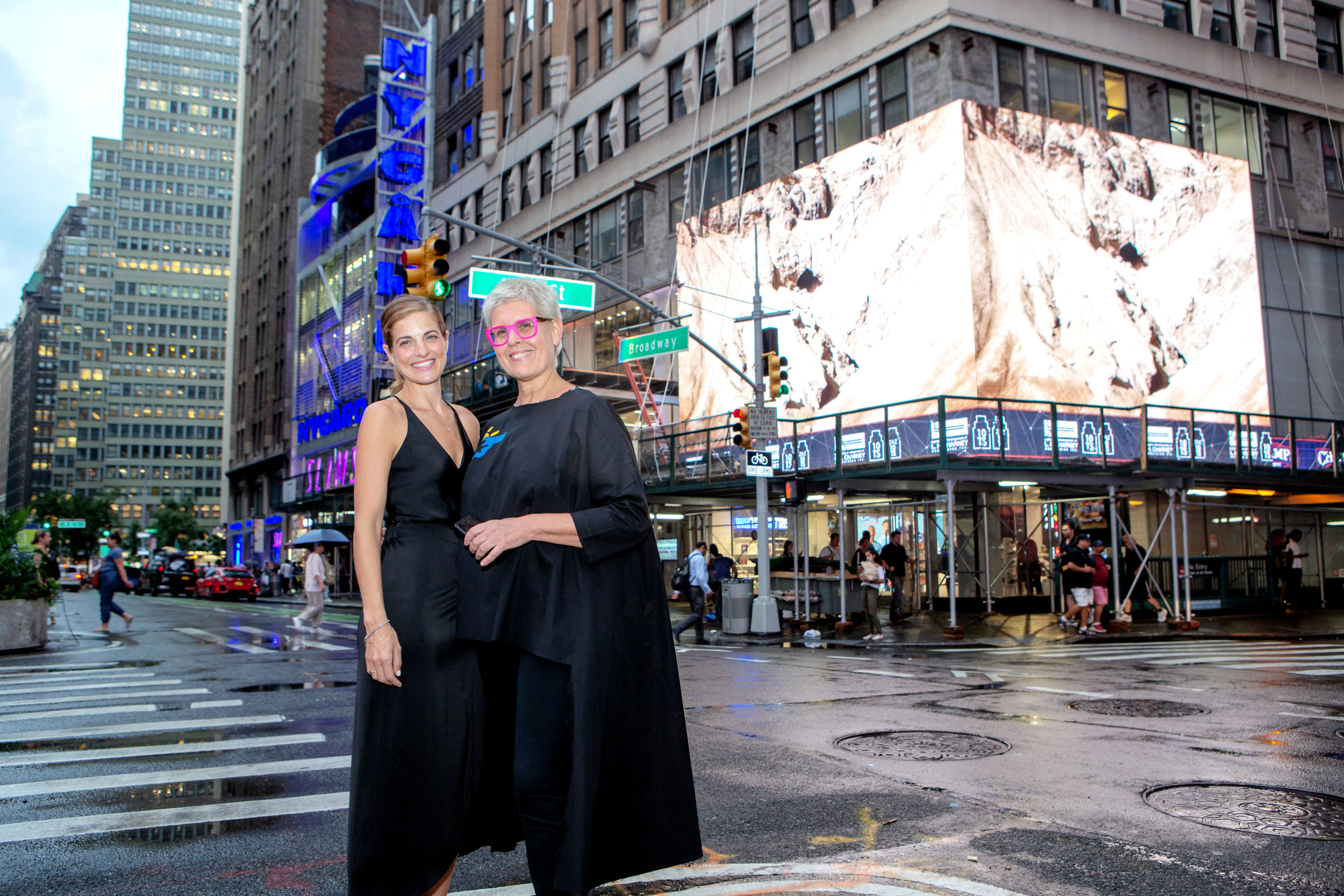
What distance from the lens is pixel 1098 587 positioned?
19.1m

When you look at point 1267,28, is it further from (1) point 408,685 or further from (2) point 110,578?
(1) point 408,685

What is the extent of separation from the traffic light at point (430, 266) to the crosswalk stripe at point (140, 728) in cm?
542

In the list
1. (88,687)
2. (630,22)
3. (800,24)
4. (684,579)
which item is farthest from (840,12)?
(88,687)

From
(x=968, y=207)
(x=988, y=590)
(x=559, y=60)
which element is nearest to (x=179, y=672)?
(x=988, y=590)

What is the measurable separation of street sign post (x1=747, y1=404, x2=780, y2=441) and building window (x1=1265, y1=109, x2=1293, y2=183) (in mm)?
20052

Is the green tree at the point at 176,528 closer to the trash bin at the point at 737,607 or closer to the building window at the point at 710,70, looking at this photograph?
the building window at the point at 710,70

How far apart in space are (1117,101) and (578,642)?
95.1 ft

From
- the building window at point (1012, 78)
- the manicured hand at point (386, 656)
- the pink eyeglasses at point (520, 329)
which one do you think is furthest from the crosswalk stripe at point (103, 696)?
the building window at point (1012, 78)

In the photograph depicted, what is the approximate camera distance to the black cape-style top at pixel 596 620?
114 inches

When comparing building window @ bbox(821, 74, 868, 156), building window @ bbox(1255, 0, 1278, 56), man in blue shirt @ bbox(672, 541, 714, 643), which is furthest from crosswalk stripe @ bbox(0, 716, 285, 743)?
building window @ bbox(1255, 0, 1278, 56)

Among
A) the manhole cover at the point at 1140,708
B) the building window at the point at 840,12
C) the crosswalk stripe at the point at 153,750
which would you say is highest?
the building window at the point at 840,12

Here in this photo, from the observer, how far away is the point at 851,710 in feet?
28.9

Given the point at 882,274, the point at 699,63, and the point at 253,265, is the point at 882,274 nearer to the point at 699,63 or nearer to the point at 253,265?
the point at 699,63

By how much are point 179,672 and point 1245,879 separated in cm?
1161
